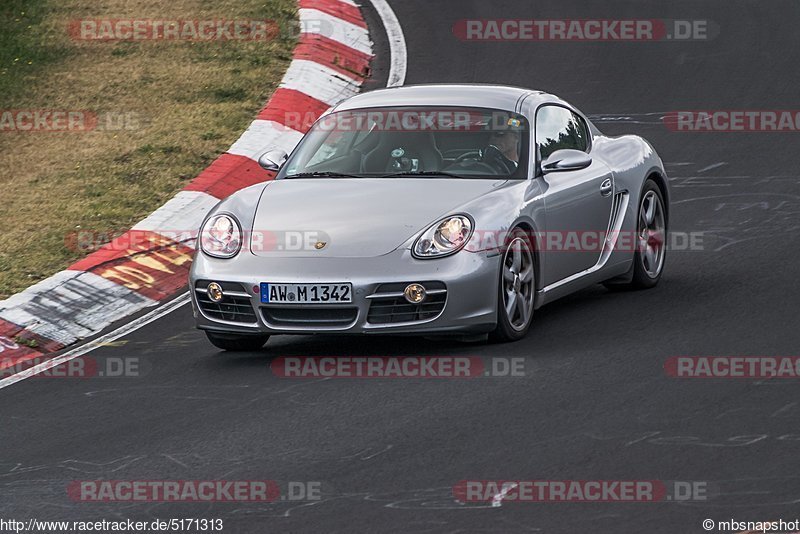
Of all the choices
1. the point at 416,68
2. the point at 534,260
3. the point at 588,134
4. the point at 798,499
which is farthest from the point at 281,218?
the point at 416,68

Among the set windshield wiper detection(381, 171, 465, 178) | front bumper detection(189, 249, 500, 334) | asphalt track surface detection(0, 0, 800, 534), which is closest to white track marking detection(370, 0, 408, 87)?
asphalt track surface detection(0, 0, 800, 534)

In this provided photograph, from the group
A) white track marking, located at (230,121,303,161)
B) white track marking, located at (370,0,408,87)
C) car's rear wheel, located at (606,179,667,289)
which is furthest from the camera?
white track marking, located at (370,0,408,87)

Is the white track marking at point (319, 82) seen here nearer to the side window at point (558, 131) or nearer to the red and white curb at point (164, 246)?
the red and white curb at point (164, 246)

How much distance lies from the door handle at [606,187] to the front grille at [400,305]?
1.96 metres

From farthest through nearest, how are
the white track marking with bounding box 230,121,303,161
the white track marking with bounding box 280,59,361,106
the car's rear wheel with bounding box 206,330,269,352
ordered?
the white track marking with bounding box 280,59,361,106
the white track marking with bounding box 230,121,303,161
the car's rear wheel with bounding box 206,330,269,352

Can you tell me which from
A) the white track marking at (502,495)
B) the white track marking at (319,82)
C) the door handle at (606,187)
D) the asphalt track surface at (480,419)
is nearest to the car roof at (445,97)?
the door handle at (606,187)

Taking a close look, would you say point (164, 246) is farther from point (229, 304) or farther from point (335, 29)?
point (335, 29)

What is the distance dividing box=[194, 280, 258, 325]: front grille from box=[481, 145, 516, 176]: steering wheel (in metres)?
1.70

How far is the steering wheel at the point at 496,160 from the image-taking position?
911 cm

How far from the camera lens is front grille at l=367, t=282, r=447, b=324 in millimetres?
8164

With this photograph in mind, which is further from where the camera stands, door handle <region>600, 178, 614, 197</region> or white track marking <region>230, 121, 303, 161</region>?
white track marking <region>230, 121, 303, 161</region>

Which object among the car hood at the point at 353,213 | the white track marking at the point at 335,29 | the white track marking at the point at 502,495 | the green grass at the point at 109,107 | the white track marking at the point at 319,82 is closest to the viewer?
the white track marking at the point at 502,495

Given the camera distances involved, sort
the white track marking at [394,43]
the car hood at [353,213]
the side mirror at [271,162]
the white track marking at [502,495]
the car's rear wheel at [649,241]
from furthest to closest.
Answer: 1. the white track marking at [394,43]
2. the car's rear wheel at [649,241]
3. the side mirror at [271,162]
4. the car hood at [353,213]
5. the white track marking at [502,495]

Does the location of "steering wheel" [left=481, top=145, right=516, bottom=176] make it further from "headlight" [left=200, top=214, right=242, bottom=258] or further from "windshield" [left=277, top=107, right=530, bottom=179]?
"headlight" [left=200, top=214, right=242, bottom=258]
